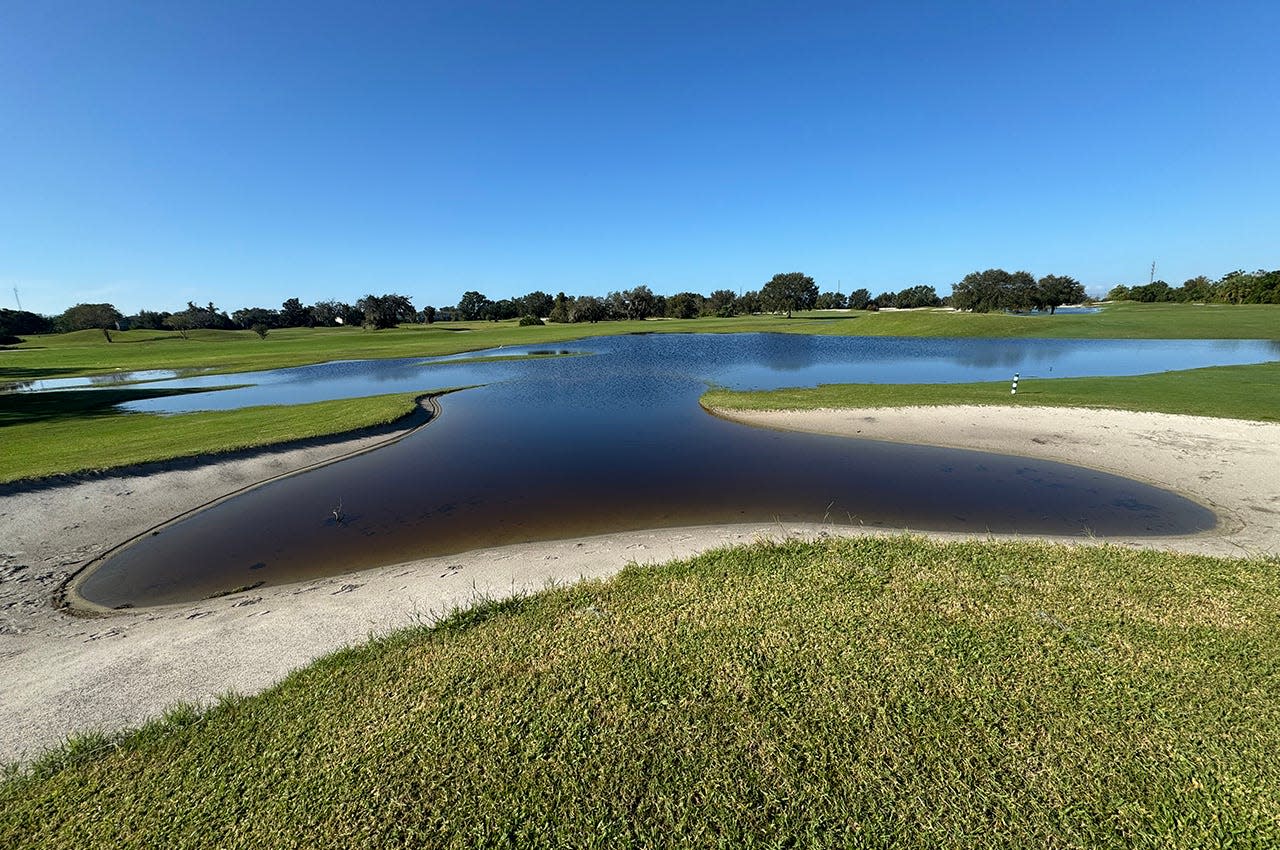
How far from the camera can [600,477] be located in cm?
1741

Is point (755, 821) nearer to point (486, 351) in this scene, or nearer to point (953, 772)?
point (953, 772)

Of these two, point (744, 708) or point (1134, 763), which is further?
point (744, 708)

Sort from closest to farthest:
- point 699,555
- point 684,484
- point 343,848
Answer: point 343,848 < point 699,555 < point 684,484

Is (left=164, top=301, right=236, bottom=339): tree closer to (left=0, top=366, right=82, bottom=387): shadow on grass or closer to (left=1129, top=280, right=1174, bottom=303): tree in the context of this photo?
(left=0, top=366, right=82, bottom=387): shadow on grass

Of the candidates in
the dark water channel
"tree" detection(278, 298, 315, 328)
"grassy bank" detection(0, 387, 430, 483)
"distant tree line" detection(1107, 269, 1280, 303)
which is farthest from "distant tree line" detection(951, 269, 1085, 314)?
"tree" detection(278, 298, 315, 328)

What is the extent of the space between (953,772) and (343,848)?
5479 millimetres

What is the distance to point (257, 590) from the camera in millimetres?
10719

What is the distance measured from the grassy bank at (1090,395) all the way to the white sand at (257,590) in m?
3.47

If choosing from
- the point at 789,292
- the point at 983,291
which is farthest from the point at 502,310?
the point at 983,291

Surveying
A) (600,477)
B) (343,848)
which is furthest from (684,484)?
(343,848)

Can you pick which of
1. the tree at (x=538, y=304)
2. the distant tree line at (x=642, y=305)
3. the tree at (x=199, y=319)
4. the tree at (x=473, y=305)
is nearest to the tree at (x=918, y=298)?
the distant tree line at (x=642, y=305)

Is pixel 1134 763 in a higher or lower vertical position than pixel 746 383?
lower

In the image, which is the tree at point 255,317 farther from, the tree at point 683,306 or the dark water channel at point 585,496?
the dark water channel at point 585,496

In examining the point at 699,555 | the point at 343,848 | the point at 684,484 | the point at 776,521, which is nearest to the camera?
the point at 343,848
